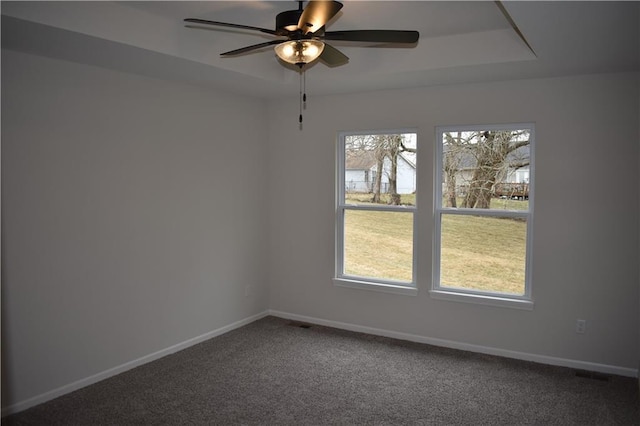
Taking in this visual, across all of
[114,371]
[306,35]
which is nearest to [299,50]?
[306,35]

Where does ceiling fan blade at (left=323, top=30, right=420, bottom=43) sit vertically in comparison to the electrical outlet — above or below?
above

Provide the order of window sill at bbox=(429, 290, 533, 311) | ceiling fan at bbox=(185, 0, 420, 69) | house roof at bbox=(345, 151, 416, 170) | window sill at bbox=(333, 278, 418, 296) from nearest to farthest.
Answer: ceiling fan at bbox=(185, 0, 420, 69), window sill at bbox=(429, 290, 533, 311), window sill at bbox=(333, 278, 418, 296), house roof at bbox=(345, 151, 416, 170)

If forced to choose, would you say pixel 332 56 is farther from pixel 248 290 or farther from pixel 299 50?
pixel 248 290

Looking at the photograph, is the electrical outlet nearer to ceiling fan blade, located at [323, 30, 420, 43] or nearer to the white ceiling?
the white ceiling

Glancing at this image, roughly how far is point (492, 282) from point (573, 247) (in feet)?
2.39

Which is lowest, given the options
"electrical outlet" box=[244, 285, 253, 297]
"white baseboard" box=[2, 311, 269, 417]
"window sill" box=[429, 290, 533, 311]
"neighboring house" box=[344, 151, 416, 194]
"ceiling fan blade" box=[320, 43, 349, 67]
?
"white baseboard" box=[2, 311, 269, 417]

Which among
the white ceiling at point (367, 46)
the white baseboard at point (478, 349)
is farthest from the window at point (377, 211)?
the white ceiling at point (367, 46)

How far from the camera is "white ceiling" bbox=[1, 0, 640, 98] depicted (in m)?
2.63

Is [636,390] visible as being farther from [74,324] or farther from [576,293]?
[74,324]

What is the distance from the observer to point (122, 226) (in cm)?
376

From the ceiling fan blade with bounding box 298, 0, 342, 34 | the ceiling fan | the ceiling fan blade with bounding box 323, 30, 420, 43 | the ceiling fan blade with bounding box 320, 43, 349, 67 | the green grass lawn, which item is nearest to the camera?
the ceiling fan blade with bounding box 298, 0, 342, 34

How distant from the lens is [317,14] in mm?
2312


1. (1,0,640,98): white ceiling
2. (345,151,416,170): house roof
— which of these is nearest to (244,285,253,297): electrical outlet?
(345,151,416,170): house roof

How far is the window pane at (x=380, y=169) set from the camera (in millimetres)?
4582
